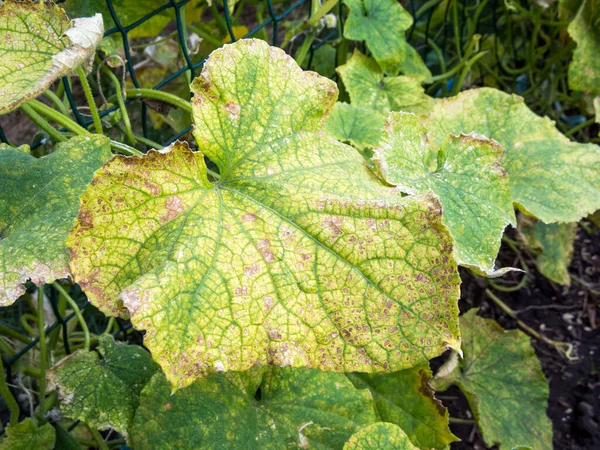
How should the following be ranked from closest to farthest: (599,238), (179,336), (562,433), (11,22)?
(179,336) → (11,22) → (562,433) → (599,238)

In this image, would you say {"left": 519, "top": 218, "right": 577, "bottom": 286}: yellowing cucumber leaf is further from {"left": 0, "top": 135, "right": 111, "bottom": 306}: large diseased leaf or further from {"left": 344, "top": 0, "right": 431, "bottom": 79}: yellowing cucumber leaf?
{"left": 0, "top": 135, "right": 111, "bottom": 306}: large diseased leaf

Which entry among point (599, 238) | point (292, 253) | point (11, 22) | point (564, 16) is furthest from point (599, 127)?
point (11, 22)

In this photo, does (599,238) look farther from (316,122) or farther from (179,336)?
(179,336)

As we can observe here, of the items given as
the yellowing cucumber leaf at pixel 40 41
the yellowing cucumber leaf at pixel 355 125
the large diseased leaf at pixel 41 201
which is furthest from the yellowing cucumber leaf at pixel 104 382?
the yellowing cucumber leaf at pixel 355 125

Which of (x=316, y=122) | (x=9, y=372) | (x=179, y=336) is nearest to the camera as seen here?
(x=179, y=336)

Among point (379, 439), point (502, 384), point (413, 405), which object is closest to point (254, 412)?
point (379, 439)

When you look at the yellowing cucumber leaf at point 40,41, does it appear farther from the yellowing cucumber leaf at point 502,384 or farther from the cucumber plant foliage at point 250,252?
the yellowing cucumber leaf at point 502,384
